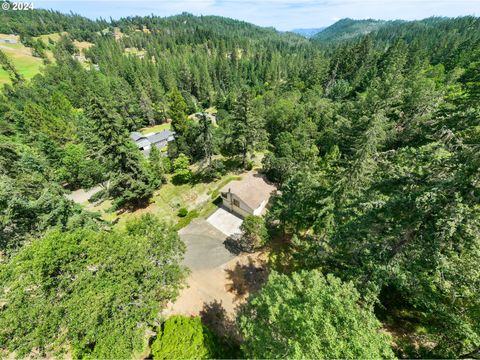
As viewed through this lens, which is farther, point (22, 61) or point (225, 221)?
point (22, 61)

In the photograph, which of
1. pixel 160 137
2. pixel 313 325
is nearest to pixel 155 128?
pixel 160 137

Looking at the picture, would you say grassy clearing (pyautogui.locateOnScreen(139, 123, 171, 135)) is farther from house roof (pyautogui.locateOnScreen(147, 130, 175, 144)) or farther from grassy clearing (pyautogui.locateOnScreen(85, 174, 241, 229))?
grassy clearing (pyautogui.locateOnScreen(85, 174, 241, 229))

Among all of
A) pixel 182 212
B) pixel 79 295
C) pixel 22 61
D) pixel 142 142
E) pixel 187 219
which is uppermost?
pixel 79 295

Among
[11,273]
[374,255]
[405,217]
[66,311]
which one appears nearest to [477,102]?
[405,217]

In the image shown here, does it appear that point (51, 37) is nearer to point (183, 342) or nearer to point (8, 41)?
point (8, 41)

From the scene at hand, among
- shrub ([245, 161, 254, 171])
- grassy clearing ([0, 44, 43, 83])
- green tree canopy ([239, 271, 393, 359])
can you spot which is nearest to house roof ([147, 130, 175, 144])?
shrub ([245, 161, 254, 171])
